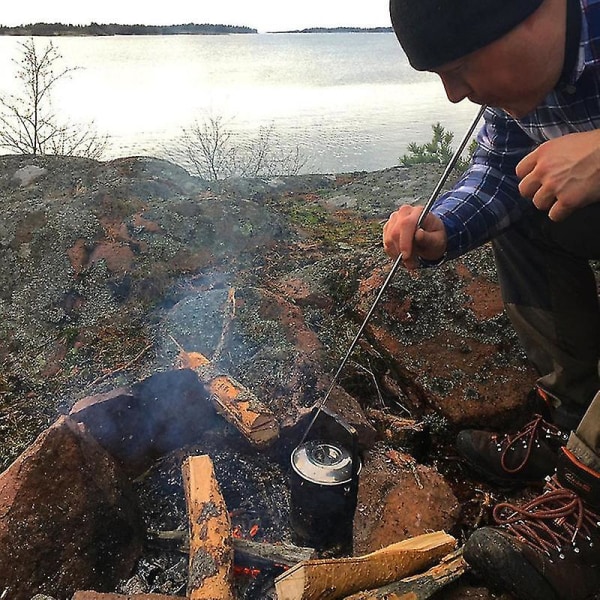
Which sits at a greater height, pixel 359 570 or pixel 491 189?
pixel 491 189

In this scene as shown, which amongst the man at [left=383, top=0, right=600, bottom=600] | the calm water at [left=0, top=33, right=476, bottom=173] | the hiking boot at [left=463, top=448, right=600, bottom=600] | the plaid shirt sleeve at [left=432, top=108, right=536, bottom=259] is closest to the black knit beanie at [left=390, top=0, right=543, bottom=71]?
the man at [left=383, top=0, right=600, bottom=600]

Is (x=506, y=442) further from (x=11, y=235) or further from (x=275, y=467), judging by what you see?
(x=11, y=235)

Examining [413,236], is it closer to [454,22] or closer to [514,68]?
[514,68]

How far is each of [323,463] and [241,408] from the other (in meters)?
0.49

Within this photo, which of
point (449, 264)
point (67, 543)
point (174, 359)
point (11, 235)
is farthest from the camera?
point (11, 235)

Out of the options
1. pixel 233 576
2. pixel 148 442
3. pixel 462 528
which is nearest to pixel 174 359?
pixel 148 442

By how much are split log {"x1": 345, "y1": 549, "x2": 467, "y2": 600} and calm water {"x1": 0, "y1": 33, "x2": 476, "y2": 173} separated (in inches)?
415

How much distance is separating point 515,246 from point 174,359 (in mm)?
1534

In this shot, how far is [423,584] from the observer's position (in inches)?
63.9

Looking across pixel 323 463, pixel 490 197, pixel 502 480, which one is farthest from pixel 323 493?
pixel 490 197

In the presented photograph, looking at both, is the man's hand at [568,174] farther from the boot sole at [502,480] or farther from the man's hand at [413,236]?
the boot sole at [502,480]

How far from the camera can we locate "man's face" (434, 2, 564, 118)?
4.56ft

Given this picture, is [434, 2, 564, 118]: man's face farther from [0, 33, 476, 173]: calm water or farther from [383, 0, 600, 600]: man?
[0, 33, 476, 173]: calm water

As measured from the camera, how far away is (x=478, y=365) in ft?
8.75
